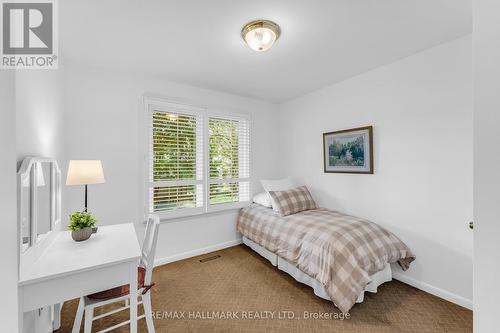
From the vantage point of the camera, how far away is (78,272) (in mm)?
1230

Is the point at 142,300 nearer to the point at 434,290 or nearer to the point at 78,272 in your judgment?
the point at 78,272

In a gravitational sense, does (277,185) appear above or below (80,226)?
above

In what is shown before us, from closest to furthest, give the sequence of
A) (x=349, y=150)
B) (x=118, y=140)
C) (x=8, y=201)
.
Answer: (x=8, y=201)
(x=118, y=140)
(x=349, y=150)

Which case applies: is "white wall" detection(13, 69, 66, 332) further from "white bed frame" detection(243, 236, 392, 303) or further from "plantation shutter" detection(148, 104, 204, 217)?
"white bed frame" detection(243, 236, 392, 303)

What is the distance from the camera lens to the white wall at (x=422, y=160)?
2.00 metres

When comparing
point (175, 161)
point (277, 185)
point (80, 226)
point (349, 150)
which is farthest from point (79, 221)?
point (349, 150)

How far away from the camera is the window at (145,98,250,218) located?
289 centimetres

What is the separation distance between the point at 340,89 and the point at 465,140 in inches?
61.3

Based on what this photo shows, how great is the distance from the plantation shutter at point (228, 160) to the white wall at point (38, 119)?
70.5 inches

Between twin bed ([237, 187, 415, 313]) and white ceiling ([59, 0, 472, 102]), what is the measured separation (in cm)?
189

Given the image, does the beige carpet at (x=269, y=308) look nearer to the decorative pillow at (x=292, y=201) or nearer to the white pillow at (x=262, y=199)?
the decorative pillow at (x=292, y=201)

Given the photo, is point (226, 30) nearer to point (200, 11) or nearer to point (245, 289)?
point (200, 11)

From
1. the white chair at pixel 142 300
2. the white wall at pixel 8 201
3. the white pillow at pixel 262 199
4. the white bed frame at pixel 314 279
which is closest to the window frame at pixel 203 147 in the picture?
the white pillow at pixel 262 199

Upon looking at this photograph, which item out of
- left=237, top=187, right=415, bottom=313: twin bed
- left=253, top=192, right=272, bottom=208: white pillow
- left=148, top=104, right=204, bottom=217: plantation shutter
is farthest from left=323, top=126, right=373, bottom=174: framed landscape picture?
left=148, top=104, right=204, bottom=217: plantation shutter
